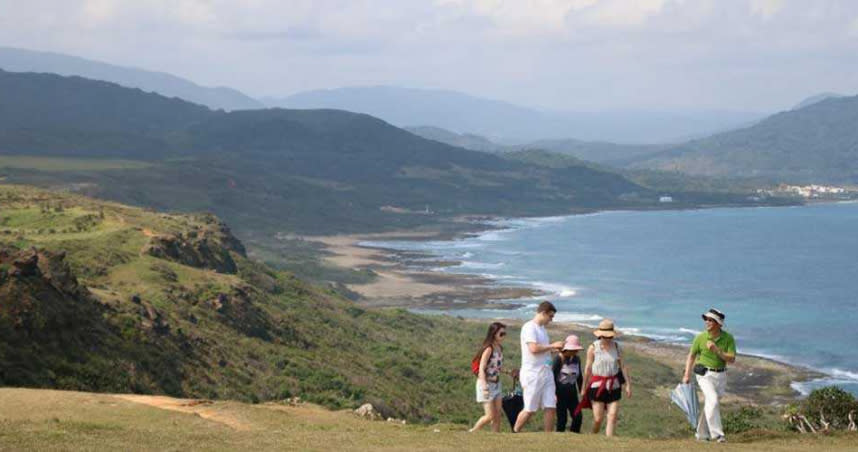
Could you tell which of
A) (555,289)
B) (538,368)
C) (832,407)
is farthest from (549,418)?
(555,289)

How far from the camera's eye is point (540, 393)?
15422mm

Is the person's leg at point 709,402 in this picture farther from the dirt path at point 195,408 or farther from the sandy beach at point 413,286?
the sandy beach at point 413,286

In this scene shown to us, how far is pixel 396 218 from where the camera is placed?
581 feet

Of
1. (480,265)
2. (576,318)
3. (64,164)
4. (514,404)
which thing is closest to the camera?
(514,404)

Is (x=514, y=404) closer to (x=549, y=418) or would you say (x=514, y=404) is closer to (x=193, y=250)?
(x=549, y=418)

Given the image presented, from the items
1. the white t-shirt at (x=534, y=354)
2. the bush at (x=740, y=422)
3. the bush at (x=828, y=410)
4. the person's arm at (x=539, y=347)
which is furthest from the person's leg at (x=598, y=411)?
the bush at (x=740, y=422)

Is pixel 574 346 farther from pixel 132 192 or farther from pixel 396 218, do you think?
pixel 396 218

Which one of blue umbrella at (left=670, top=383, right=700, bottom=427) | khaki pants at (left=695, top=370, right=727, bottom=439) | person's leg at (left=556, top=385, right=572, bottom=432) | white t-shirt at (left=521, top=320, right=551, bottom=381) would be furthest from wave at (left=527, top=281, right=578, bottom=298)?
white t-shirt at (left=521, top=320, right=551, bottom=381)

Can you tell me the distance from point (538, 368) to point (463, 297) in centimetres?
7547

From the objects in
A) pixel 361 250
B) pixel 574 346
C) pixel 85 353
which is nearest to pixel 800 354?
pixel 85 353

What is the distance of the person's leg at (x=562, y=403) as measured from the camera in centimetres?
1580

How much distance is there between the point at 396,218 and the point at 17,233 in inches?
5095

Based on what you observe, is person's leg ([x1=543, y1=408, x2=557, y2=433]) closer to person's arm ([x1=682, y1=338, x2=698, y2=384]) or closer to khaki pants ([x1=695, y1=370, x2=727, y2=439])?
person's arm ([x1=682, y1=338, x2=698, y2=384])

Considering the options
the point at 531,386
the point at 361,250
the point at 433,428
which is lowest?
the point at 361,250
